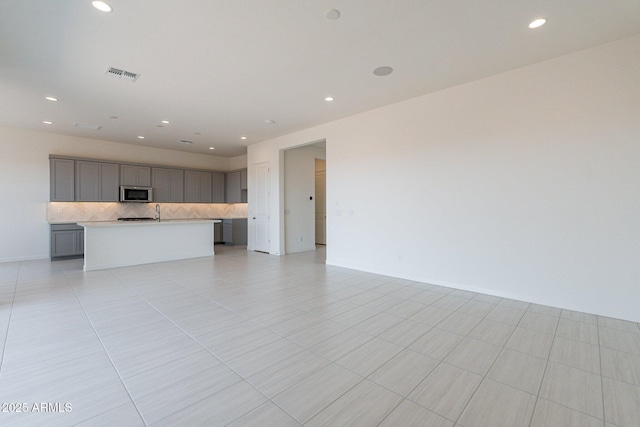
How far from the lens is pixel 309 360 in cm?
221

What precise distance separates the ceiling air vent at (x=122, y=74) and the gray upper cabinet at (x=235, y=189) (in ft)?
16.8

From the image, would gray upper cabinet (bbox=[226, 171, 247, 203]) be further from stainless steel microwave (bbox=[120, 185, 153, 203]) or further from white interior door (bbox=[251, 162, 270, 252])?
stainless steel microwave (bbox=[120, 185, 153, 203])

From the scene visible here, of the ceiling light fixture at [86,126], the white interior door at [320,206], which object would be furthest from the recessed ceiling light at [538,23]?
the ceiling light fixture at [86,126]

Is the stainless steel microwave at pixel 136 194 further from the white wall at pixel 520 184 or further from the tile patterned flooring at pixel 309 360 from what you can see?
the white wall at pixel 520 184

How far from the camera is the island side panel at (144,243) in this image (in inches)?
210

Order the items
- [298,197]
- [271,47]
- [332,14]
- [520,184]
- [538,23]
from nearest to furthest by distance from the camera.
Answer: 1. [332,14]
2. [538,23]
3. [271,47]
4. [520,184]
5. [298,197]

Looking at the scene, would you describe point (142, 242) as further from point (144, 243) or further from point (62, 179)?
point (62, 179)

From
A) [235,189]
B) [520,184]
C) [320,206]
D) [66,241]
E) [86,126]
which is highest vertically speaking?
[86,126]

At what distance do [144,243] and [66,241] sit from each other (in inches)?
89.9

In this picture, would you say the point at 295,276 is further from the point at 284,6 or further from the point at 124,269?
the point at 284,6

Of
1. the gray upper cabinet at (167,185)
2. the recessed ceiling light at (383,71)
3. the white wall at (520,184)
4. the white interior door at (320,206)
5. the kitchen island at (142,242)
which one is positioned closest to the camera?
the white wall at (520,184)

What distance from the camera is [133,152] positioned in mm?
8008

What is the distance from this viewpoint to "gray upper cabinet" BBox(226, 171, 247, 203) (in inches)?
356

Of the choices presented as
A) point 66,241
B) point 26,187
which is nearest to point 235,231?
point 66,241
